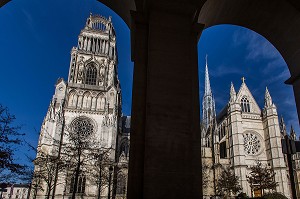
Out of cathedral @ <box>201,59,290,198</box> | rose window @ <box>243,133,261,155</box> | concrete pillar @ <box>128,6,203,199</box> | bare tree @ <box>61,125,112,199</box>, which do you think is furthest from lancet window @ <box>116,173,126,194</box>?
concrete pillar @ <box>128,6,203,199</box>

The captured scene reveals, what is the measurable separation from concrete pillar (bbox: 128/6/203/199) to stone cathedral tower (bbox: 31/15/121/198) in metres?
28.5

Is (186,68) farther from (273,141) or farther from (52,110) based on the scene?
(273,141)

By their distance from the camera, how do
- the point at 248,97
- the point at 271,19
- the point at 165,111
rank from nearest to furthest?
the point at 165,111 → the point at 271,19 → the point at 248,97

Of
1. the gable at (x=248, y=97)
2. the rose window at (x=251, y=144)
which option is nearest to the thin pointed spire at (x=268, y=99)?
the gable at (x=248, y=97)

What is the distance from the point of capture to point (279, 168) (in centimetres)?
3547

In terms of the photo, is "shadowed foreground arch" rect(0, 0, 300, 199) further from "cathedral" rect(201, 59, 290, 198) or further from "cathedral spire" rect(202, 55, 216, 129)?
"cathedral spire" rect(202, 55, 216, 129)

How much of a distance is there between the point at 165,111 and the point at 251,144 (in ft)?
135

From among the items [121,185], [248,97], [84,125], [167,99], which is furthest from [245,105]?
[167,99]

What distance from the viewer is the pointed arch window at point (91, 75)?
41.8 metres

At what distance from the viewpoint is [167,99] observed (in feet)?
11.8

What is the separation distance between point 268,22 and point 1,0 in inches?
Answer: 265

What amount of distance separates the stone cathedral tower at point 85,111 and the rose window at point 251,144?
76.0 feet

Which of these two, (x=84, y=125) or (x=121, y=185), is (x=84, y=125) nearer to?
(x=84, y=125)

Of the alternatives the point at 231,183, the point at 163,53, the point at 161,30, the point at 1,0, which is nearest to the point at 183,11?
the point at 161,30
